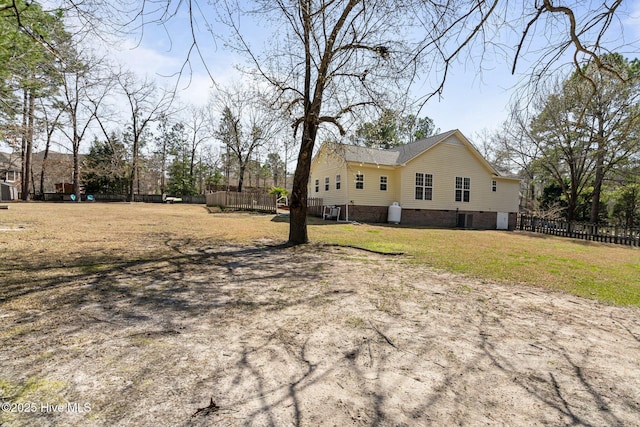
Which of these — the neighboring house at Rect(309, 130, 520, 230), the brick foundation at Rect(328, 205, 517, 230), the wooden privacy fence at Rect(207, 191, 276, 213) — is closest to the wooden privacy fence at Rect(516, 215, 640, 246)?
the neighboring house at Rect(309, 130, 520, 230)

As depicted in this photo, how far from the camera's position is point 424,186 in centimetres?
1973

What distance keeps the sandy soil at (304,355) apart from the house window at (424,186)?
50.4 feet

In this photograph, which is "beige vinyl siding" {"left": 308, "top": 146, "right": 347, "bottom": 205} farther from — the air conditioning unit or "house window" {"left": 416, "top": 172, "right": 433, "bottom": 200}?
the air conditioning unit

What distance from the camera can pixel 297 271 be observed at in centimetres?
572

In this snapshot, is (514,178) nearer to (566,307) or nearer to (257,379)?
(566,307)

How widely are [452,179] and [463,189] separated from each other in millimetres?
1194

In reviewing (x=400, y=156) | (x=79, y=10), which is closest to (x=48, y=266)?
(x=79, y=10)

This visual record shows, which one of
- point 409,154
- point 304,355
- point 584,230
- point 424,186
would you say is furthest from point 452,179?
point 304,355

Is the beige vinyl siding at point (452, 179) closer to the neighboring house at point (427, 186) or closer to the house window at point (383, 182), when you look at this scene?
the neighboring house at point (427, 186)

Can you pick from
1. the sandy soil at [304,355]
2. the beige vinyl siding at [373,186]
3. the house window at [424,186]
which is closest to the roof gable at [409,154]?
the beige vinyl siding at [373,186]

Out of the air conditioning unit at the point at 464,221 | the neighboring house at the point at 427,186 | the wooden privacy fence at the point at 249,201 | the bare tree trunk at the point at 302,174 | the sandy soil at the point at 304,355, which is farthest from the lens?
the air conditioning unit at the point at 464,221

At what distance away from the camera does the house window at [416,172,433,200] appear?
64.2 ft

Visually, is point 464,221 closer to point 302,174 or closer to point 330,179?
point 330,179

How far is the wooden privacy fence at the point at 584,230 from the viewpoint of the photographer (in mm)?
15883
